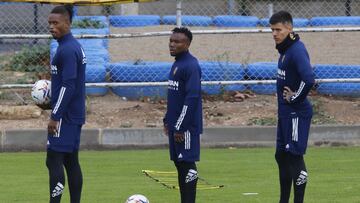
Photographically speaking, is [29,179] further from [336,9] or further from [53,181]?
[336,9]

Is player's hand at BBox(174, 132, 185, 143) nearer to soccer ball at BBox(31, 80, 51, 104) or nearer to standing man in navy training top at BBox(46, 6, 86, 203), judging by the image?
standing man in navy training top at BBox(46, 6, 86, 203)

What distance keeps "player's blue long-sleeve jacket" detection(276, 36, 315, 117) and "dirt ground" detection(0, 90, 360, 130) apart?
5783 millimetres

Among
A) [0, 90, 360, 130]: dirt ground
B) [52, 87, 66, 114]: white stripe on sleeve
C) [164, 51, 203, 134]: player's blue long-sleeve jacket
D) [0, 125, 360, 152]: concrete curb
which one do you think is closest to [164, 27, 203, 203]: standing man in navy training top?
[164, 51, 203, 134]: player's blue long-sleeve jacket

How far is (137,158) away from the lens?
13211mm

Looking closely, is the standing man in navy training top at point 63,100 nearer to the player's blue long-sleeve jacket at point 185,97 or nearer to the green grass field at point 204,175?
the player's blue long-sleeve jacket at point 185,97

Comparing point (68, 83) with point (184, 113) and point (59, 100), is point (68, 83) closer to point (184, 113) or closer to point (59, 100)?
point (59, 100)

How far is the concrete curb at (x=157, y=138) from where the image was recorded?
14.2 metres

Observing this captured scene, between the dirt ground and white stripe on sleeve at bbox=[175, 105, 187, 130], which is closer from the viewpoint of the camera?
white stripe on sleeve at bbox=[175, 105, 187, 130]

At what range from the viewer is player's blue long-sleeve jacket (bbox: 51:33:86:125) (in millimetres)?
8680

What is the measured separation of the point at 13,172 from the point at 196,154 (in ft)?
11.8

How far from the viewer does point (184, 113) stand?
898cm

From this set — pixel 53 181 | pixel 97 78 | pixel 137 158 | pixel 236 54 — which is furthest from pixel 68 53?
pixel 236 54

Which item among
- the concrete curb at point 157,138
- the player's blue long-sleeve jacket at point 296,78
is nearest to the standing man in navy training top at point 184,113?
the player's blue long-sleeve jacket at point 296,78

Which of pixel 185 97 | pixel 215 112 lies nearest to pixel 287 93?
pixel 185 97
